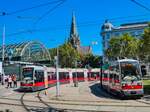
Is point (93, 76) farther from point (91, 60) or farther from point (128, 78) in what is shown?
point (91, 60)

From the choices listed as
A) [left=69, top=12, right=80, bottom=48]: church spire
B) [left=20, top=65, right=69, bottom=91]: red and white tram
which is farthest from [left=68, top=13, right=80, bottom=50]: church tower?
[left=20, top=65, right=69, bottom=91]: red and white tram

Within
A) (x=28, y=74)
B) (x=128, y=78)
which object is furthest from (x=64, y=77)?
(x=128, y=78)

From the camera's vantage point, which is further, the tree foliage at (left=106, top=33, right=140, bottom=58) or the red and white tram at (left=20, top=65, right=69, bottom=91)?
the tree foliage at (left=106, top=33, right=140, bottom=58)

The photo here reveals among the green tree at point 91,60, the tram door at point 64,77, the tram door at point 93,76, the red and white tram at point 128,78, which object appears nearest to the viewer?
the red and white tram at point 128,78

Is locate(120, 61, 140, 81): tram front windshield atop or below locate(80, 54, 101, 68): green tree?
below

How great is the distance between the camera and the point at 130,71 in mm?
28391

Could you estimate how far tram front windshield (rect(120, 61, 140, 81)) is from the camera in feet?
92.1

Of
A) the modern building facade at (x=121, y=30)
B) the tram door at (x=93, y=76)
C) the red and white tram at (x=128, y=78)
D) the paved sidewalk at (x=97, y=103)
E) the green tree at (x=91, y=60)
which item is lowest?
the paved sidewalk at (x=97, y=103)

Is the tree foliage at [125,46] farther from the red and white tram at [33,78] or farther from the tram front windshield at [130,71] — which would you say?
the tram front windshield at [130,71]

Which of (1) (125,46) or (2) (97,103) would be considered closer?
(2) (97,103)

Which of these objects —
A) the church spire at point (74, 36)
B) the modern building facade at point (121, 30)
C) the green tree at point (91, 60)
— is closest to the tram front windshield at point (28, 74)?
the green tree at point (91, 60)

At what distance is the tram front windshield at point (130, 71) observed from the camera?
28080 millimetres

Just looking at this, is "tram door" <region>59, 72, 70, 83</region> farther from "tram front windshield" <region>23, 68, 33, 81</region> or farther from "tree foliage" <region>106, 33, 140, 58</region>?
"tree foliage" <region>106, 33, 140, 58</region>

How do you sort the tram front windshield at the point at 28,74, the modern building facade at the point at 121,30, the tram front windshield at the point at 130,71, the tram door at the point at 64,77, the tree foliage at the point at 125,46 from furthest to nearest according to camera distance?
1. the modern building facade at the point at 121,30
2. the tree foliage at the point at 125,46
3. the tram door at the point at 64,77
4. the tram front windshield at the point at 28,74
5. the tram front windshield at the point at 130,71
